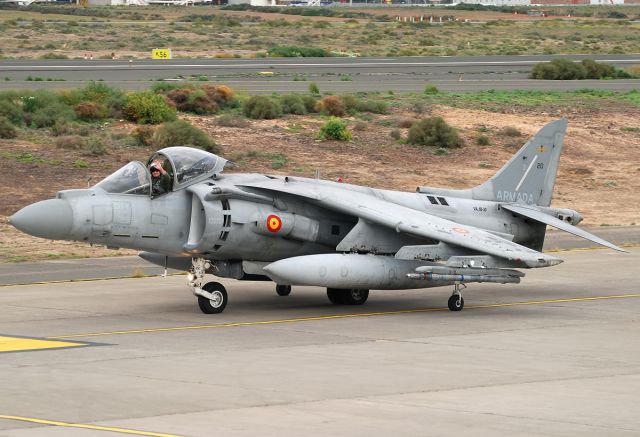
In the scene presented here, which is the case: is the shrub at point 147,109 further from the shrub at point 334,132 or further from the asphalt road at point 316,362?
the asphalt road at point 316,362

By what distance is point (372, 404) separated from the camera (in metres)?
15.2

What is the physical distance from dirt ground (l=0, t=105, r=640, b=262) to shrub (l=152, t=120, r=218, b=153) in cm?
64

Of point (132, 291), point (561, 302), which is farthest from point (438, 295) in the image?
point (132, 291)

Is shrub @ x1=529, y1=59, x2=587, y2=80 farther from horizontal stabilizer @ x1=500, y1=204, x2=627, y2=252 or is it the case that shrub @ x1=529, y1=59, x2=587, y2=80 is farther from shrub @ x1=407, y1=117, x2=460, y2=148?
horizontal stabilizer @ x1=500, y1=204, x2=627, y2=252

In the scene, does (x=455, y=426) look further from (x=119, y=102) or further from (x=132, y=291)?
(x=119, y=102)

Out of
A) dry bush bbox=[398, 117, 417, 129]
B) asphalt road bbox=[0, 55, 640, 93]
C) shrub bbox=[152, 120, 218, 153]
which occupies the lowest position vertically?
asphalt road bbox=[0, 55, 640, 93]

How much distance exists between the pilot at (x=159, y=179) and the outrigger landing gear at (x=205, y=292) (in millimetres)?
1372

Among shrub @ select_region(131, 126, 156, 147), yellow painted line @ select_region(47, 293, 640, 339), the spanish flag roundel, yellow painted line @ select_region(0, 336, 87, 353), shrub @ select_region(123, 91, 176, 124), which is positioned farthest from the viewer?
shrub @ select_region(123, 91, 176, 124)

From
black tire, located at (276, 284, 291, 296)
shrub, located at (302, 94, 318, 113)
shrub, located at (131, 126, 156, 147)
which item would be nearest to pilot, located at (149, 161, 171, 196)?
black tire, located at (276, 284, 291, 296)

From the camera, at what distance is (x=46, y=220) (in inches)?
819

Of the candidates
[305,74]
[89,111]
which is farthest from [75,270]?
[305,74]

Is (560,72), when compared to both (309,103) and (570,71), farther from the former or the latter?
(309,103)

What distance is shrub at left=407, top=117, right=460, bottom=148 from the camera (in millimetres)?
47188

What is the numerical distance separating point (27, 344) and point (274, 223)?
213 inches
